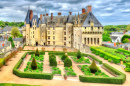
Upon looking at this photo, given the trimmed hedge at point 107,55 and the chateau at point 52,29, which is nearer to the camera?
the trimmed hedge at point 107,55

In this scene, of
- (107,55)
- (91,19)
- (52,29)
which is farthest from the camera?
(52,29)

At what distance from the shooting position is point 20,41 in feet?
197

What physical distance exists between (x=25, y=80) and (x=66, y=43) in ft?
129

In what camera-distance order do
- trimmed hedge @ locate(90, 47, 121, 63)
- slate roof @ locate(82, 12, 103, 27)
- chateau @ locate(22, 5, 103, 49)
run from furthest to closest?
chateau @ locate(22, 5, 103, 49)
slate roof @ locate(82, 12, 103, 27)
trimmed hedge @ locate(90, 47, 121, 63)

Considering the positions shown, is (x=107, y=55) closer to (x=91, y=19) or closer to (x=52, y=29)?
(x=91, y=19)

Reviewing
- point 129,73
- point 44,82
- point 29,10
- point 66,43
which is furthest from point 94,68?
point 29,10

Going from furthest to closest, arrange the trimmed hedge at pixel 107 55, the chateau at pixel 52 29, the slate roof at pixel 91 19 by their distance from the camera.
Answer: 1. the chateau at pixel 52 29
2. the slate roof at pixel 91 19
3. the trimmed hedge at pixel 107 55

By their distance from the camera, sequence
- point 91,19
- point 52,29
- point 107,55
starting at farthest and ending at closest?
1. point 52,29
2. point 91,19
3. point 107,55

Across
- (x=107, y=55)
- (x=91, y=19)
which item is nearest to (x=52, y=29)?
(x=91, y=19)

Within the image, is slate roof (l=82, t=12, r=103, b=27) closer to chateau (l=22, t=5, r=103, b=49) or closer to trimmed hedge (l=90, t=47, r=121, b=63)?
chateau (l=22, t=5, r=103, b=49)

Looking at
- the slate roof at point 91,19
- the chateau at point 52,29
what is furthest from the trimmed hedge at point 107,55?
the chateau at point 52,29

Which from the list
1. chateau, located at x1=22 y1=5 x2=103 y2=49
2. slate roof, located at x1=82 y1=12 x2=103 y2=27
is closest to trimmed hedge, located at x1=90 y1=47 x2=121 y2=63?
slate roof, located at x1=82 y1=12 x2=103 y2=27

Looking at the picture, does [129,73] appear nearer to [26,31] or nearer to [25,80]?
[25,80]

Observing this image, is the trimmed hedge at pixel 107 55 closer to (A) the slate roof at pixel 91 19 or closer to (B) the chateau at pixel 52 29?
(A) the slate roof at pixel 91 19
